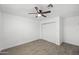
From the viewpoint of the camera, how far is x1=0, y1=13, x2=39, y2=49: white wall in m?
1.34

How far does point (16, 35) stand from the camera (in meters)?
1.44

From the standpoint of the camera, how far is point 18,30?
54.9 inches

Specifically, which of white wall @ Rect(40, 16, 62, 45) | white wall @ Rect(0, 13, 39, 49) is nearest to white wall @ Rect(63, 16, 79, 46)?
white wall @ Rect(40, 16, 62, 45)

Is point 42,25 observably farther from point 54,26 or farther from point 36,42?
point 36,42

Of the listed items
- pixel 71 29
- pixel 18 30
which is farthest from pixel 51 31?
pixel 18 30

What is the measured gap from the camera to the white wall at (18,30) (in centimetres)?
134

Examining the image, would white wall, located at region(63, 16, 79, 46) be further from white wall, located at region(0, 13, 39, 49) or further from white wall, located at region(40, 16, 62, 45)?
white wall, located at region(0, 13, 39, 49)

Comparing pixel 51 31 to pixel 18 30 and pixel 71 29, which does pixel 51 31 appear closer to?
pixel 71 29

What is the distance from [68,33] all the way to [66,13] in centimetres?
55

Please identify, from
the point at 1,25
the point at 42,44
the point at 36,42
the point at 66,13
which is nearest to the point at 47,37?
the point at 42,44

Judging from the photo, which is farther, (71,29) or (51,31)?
(51,31)

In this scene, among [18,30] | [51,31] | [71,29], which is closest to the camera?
[18,30]

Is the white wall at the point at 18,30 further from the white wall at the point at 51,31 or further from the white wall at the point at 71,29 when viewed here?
the white wall at the point at 71,29

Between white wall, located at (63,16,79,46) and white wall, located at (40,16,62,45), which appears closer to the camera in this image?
white wall, located at (63,16,79,46)
